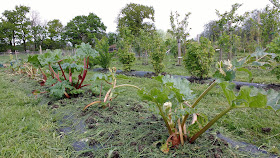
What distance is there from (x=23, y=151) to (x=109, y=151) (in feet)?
2.56

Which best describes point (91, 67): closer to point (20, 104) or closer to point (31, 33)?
point (20, 104)

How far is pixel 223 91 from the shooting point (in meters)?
1.02

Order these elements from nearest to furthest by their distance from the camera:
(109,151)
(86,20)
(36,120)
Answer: (109,151) → (36,120) → (86,20)

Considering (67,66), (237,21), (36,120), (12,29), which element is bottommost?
(36,120)

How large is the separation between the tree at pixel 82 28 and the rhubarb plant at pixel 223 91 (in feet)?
127

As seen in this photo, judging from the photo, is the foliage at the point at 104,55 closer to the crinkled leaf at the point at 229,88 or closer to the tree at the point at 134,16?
the crinkled leaf at the point at 229,88

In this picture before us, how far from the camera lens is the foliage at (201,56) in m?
4.71

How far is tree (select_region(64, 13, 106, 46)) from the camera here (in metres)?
37.5

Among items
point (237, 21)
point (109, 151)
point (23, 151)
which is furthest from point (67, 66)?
point (237, 21)

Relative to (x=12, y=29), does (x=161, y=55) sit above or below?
below

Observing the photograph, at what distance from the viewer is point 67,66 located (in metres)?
2.82

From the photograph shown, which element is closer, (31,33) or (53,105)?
(53,105)

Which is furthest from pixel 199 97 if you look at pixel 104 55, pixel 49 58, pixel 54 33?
pixel 54 33

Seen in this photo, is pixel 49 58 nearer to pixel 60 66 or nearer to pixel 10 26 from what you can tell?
pixel 60 66
